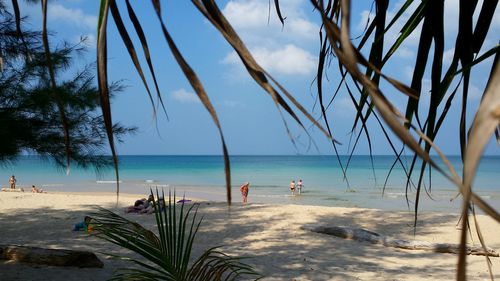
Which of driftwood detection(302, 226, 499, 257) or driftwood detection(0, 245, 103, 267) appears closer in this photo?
driftwood detection(0, 245, 103, 267)

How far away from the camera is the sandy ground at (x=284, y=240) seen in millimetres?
5984

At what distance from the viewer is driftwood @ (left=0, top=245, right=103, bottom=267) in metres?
5.56

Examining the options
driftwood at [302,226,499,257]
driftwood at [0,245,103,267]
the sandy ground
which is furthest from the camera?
driftwood at [302,226,499,257]

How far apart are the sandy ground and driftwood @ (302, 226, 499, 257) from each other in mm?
140

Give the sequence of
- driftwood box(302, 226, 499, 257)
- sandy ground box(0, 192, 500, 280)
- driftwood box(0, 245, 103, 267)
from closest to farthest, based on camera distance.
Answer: driftwood box(0, 245, 103, 267), sandy ground box(0, 192, 500, 280), driftwood box(302, 226, 499, 257)

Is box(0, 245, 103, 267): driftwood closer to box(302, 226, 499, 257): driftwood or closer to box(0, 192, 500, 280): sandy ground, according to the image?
box(0, 192, 500, 280): sandy ground

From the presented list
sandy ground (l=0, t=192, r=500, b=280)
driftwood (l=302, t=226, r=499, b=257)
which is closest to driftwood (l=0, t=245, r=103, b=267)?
sandy ground (l=0, t=192, r=500, b=280)

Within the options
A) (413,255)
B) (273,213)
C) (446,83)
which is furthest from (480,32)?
(273,213)

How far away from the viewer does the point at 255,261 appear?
6547mm

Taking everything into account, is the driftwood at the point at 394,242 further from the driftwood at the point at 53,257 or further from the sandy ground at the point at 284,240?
the driftwood at the point at 53,257

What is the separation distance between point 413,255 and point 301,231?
6.98 ft

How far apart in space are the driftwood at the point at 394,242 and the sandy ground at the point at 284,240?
5.5 inches

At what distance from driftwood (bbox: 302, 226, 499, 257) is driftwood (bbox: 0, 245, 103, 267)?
425 centimetres

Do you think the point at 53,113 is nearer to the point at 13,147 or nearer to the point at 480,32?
the point at 13,147
